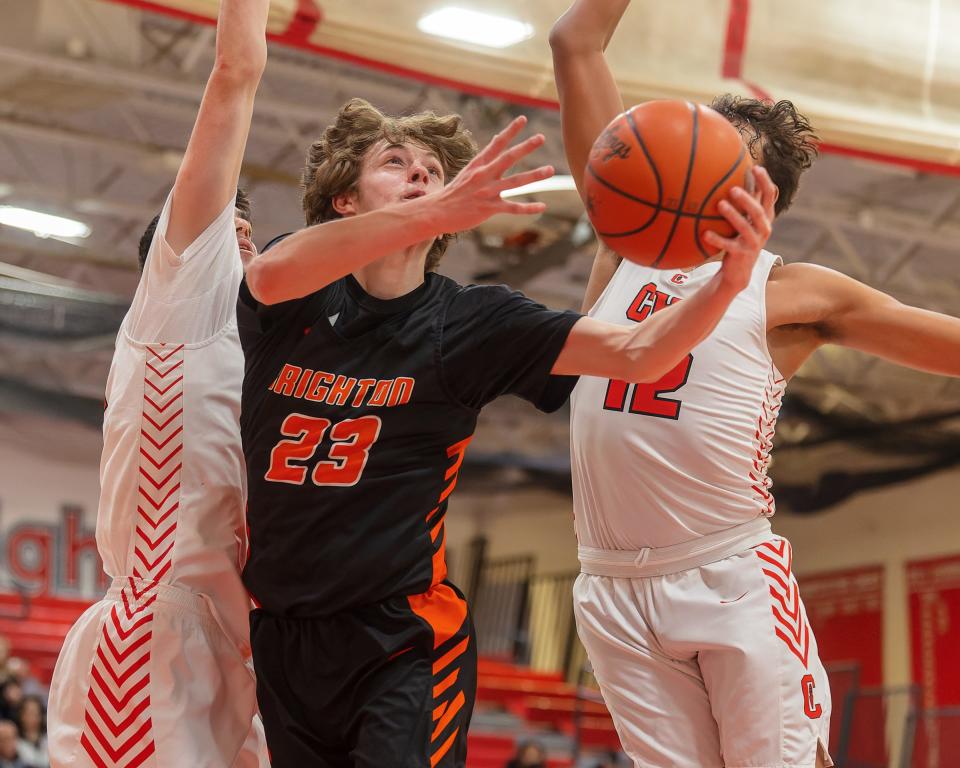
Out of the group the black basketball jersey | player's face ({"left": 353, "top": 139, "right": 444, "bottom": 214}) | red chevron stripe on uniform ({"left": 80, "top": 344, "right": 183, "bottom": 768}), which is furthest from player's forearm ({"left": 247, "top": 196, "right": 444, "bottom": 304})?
red chevron stripe on uniform ({"left": 80, "top": 344, "right": 183, "bottom": 768})

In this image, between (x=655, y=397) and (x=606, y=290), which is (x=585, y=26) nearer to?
(x=606, y=290)

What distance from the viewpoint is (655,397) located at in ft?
10.1

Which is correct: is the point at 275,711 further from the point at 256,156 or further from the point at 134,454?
the point at 256,156

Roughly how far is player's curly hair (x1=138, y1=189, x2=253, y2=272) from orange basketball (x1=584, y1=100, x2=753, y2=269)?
4.70ft

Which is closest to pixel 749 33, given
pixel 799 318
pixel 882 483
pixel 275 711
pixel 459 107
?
pixel 799 318

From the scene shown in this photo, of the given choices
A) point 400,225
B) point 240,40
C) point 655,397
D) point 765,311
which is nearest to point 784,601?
point 655,397

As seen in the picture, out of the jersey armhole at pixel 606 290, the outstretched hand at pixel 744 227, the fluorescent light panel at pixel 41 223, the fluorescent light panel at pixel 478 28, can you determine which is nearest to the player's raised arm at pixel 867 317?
the jersey armhole at pixel 606 290

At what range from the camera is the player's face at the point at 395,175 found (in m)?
3.00

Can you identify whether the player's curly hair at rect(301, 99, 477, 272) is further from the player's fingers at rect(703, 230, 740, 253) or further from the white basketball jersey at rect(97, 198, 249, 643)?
the player's fingers at rect(703, 230, 740, 253)

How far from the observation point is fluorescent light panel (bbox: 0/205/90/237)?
13.7 meters

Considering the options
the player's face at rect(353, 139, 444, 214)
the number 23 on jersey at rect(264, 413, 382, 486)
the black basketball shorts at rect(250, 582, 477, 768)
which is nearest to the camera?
the black basketball shorts at rect(250, 582, 477, 768)

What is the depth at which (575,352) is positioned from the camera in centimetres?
263

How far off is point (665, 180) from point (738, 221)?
206 millimetres

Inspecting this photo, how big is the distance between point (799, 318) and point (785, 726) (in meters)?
1.00
